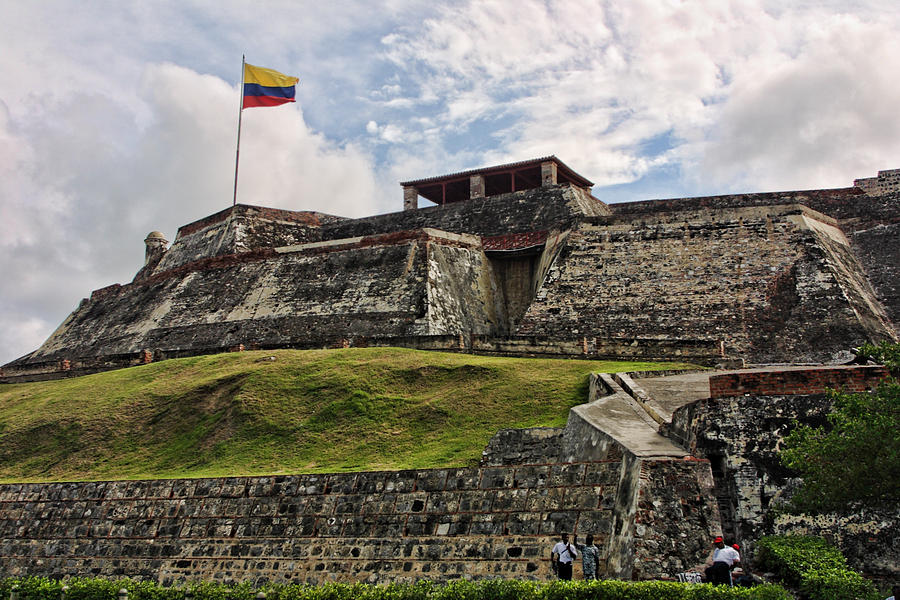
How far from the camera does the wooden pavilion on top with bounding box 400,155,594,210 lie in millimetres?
29094

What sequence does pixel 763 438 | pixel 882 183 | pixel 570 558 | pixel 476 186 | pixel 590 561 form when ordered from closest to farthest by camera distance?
pixel 590 561
pixel 570 558
pixel 763 438
pixel 882 183
pixel 476 186

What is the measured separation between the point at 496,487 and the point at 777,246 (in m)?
14.0

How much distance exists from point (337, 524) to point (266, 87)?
23584mm

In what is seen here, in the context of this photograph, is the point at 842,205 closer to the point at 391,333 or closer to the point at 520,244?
the point at 520,244

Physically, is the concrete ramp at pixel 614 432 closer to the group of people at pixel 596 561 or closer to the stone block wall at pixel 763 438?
the stone block wall at pixel 763 438

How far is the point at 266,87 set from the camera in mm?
30422

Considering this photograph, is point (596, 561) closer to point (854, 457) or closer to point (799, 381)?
point (854, 457)

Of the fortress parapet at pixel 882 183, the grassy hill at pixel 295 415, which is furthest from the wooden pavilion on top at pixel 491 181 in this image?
the grassy hill at pixel 295 415

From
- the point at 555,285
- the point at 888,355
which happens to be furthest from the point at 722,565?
the point at 555,285

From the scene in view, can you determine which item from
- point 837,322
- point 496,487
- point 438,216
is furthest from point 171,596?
point 438,216

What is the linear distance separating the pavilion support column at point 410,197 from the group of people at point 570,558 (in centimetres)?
2364

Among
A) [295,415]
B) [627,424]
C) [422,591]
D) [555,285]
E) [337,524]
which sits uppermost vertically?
[555,285]

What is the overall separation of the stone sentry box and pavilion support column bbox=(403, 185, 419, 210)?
65.2 feet

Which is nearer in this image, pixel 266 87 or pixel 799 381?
pixel 799 381
